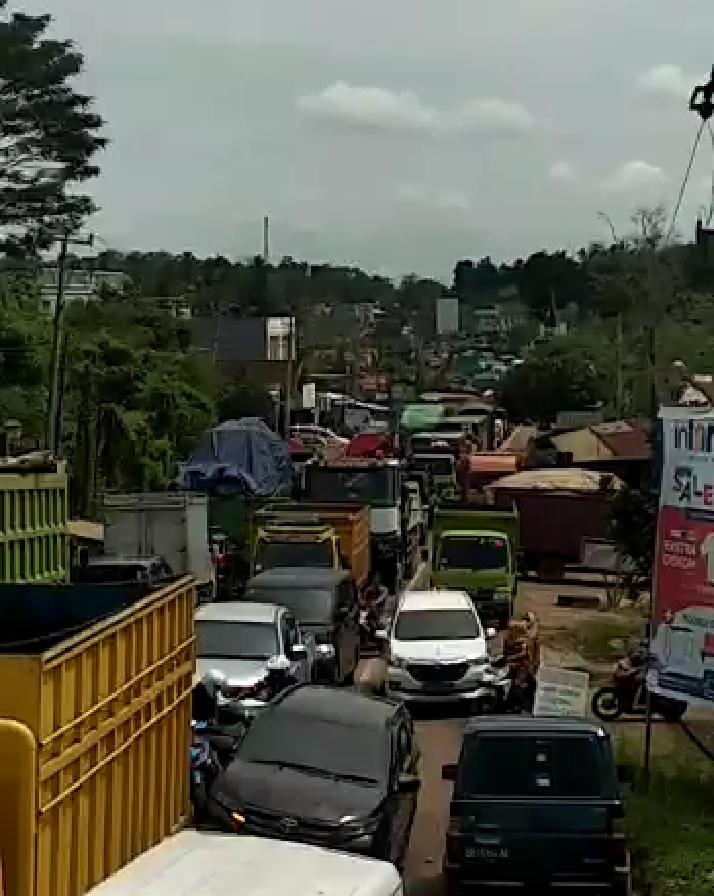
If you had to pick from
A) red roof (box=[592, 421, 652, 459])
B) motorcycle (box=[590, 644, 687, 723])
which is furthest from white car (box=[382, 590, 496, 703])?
red roof (box=[592, 421, 652, 459])

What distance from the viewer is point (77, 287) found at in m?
97.2

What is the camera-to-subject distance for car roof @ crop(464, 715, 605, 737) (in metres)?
12.9

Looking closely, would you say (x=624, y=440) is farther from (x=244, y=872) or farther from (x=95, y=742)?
(x=244, y=872)

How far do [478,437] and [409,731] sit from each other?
261 feet

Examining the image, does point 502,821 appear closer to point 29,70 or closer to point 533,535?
point 533,535

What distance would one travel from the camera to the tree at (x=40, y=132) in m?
52.4

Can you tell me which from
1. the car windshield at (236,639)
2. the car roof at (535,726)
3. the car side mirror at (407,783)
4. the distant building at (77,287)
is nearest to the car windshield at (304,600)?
the car windshield at (236,639)

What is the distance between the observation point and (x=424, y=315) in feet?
655

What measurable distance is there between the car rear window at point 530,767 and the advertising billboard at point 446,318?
173m

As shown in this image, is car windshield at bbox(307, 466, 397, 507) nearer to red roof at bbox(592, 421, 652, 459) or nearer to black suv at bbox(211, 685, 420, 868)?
red roof at bbox(592, 421, 652, 459)

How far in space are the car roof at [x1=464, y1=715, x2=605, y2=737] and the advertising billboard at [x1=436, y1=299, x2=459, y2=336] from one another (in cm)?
17260

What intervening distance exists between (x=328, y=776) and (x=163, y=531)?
63.7 feet

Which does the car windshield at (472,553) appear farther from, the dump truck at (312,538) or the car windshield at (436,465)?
the car windshield at (436,465)

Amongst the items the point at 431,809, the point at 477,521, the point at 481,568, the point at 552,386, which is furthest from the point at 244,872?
the point at 552,386
